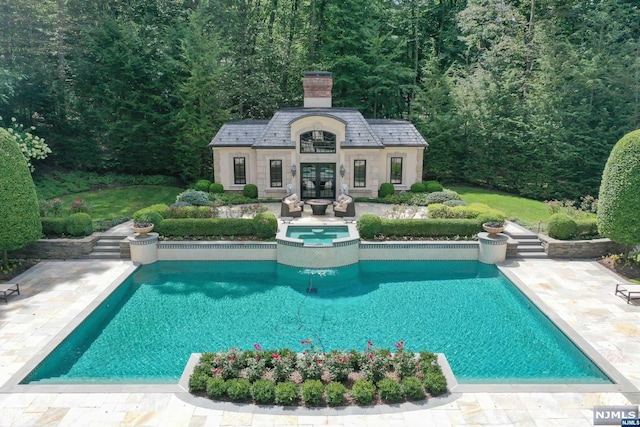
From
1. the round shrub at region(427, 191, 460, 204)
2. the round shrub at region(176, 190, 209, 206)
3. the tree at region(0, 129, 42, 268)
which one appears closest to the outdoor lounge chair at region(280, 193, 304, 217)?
the round shrub at region(176, 190, 209, 206)

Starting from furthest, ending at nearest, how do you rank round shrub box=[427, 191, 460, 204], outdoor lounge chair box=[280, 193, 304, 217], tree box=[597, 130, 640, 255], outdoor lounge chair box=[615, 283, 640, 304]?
round shrub box=[427, 191, 460, 204] → outdoor lounge chair box=[280, 193, 304, 217] → tree box=[597, 130, 640, 255] → outdoor lounge chair box=[615, 283, 640, 304]

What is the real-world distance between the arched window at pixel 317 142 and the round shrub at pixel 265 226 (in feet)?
24.6

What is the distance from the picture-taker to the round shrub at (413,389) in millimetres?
10227

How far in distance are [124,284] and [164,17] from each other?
82.2 ft

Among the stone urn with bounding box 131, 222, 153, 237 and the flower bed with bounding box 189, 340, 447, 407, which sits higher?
the stone urn with bounding box 131, 222, 153, 237

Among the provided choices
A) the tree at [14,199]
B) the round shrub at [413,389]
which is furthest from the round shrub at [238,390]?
the tree at [14,199]

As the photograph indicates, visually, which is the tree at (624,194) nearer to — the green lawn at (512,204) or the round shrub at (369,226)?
the green lawn at (512,204)

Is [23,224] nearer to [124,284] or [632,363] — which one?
[124,284]

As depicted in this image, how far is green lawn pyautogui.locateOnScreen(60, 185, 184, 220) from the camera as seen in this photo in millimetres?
25547

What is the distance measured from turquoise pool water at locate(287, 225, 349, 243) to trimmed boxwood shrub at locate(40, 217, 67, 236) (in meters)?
9.59

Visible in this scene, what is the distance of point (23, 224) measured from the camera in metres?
17.6

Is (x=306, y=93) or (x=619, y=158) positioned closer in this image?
(x=619, y=158)

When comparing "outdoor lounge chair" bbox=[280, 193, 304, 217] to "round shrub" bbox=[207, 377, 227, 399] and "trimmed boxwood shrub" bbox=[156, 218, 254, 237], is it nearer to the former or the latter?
"trimmed boxwood shrub" bbox=[156, 218, 254, 237]

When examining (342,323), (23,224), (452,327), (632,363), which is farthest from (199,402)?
(23,224)
